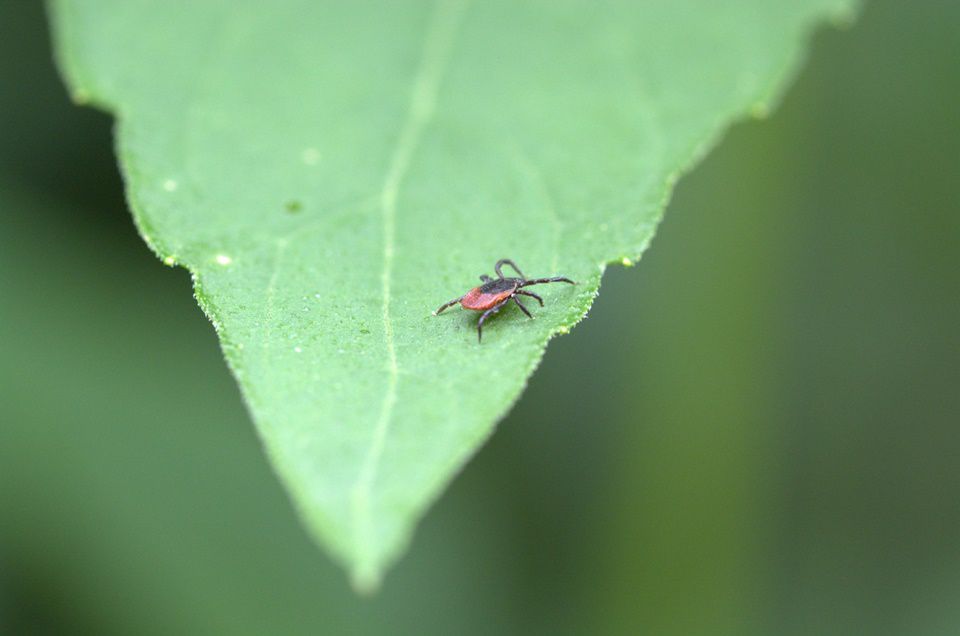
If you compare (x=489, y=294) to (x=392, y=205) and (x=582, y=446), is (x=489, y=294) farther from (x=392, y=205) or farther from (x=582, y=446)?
(x=582, y=446)

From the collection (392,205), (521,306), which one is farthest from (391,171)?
(521,306)

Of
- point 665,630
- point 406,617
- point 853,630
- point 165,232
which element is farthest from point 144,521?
point 853,630

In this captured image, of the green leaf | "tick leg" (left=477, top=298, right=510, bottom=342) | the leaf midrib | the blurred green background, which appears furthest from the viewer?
the blurred green background

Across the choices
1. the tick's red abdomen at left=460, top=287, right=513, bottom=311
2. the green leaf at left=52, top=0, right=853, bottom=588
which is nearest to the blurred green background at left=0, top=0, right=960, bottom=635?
the green leaf at left=52, top=0, right=853, bottom=588

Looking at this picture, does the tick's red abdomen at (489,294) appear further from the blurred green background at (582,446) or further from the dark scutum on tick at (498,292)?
the blurred green background at (582,446)

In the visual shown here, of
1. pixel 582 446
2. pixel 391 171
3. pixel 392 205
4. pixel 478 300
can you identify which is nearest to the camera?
pixel 478 300

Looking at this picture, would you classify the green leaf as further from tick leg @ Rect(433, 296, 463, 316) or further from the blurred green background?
the blurred green background

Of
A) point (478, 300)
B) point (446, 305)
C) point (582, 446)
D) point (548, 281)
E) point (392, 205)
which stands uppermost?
point (582, 446)

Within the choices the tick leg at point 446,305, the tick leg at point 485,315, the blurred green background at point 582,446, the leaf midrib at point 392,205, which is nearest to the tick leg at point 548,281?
the tick leg at point 485,315
